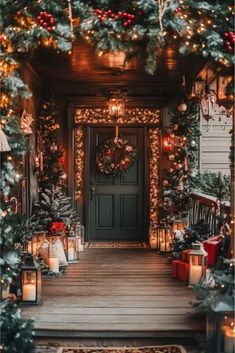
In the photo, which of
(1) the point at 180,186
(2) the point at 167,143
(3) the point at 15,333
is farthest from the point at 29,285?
(2) the point at 167,143

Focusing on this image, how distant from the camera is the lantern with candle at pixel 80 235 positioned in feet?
27.3

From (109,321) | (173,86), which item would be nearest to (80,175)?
(173,86)

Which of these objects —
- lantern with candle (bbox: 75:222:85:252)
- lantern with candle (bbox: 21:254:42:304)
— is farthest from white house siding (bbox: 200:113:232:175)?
lantern with candle (bbox: 21:254:42:304)

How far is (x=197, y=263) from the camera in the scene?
19.2 feet

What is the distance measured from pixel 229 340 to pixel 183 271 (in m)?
2.26

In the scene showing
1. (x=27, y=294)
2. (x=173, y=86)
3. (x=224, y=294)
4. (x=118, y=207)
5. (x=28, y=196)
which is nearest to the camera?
(x=224, y=294)

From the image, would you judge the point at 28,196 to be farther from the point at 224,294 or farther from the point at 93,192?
the point at 224,294

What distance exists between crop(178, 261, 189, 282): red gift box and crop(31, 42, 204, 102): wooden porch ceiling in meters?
2.39

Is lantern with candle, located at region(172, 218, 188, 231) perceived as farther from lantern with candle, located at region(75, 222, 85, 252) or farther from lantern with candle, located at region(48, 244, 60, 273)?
lantern with candle, located at region(48, 244, 60, 273)

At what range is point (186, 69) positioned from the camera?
773cm

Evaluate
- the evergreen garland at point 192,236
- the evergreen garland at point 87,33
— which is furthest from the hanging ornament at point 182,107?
the evergreen garland at point 87,33

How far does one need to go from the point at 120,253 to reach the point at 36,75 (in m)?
3.06

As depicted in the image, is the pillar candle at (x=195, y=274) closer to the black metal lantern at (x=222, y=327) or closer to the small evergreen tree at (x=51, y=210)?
the black metal lantern at (x=222, y=327)

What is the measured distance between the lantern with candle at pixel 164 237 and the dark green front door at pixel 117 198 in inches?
47.5
